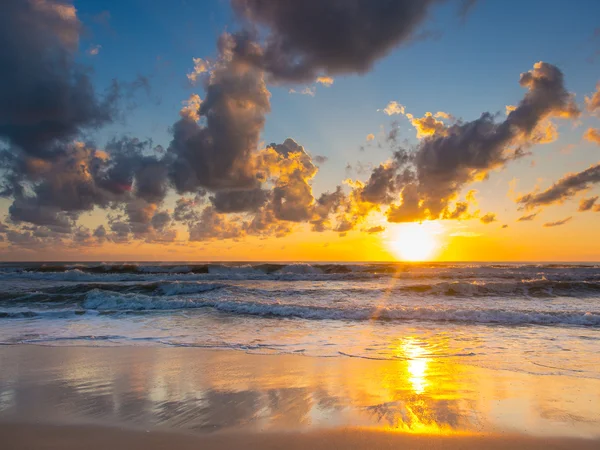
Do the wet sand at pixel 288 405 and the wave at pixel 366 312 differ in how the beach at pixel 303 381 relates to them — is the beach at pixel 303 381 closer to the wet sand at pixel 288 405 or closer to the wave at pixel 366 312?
the wet sand at pixel 288 405

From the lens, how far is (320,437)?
4.30 metres

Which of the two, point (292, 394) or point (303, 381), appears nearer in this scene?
point (292, 394)

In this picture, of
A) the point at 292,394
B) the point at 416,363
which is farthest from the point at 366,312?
the point at 292,394

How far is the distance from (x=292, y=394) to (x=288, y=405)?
495 mm

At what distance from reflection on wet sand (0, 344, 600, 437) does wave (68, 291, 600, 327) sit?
22.2 feet

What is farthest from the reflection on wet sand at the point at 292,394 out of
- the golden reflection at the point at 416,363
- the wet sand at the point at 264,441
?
the wet sand at the point at 264,441

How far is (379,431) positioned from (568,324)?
11916 mm

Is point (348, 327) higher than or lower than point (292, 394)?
lower

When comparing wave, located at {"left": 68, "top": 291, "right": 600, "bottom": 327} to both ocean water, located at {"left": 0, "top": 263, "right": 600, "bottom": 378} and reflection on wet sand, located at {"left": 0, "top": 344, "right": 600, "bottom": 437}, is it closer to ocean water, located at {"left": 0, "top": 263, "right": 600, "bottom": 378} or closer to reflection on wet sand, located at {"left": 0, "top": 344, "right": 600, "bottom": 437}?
ocean water, located at {"left": 0, "top": 263, "right": 600, "bottom": 378}

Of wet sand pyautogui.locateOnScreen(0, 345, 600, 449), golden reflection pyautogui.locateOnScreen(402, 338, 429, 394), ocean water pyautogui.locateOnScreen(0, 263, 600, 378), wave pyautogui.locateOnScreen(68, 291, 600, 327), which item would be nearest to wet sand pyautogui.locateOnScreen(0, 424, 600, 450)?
wet sand pyautogui.locateOnScreen(0, 345, 600, 449)

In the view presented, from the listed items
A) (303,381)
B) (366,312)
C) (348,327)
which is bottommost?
(348,327)

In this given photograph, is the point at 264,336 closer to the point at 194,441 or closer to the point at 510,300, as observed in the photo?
the point at 194,441

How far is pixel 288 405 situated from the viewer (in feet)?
17.5

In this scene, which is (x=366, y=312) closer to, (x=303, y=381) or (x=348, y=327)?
(x=348, y=327)
